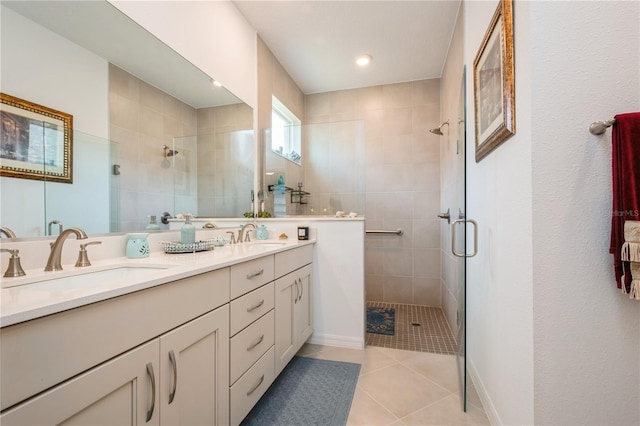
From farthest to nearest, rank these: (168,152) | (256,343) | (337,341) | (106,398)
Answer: (337,341)
(168,152)
(256,343)
(106,398)

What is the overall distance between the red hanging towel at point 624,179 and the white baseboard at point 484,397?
88 cm

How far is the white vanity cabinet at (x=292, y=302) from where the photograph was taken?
1.64 meters

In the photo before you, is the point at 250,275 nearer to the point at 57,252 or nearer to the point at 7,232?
the point at 57,252

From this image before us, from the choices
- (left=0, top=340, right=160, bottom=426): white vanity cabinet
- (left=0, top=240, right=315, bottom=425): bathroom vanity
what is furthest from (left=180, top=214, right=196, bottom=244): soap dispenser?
(left=0, top=340, right=160, bottom=426): white vanity cabinet

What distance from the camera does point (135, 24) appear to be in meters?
1.40

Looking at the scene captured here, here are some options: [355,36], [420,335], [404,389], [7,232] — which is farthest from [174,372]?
[355,36]

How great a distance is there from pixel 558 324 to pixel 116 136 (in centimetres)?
Result: 194

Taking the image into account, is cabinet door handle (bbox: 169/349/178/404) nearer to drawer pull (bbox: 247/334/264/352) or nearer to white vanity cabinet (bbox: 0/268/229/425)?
white vanity cabinet (bbox: 0/268/229/425)

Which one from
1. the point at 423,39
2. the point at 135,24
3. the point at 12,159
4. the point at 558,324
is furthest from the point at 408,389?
the point at 423,39

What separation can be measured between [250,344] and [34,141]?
116 cm

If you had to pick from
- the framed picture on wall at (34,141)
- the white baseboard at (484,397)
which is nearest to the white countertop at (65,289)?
the framed picture on wall at (34,141)

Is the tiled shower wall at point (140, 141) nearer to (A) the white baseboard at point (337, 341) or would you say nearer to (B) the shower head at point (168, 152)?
(B) the shower head at point (168, 152)

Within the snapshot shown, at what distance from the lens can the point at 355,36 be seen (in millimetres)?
2549

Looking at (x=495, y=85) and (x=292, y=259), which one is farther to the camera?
(x=292, y=259)
